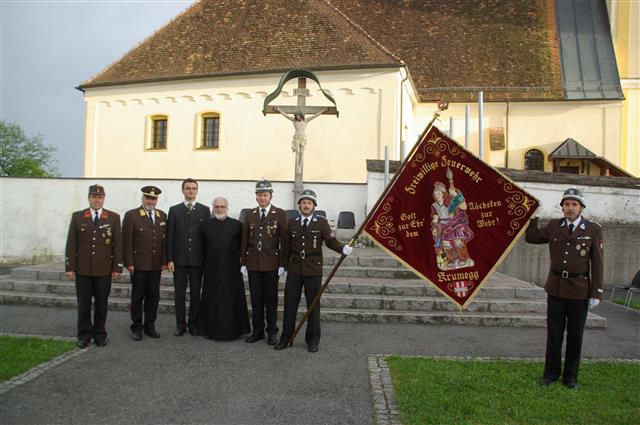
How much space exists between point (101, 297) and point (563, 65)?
23309mm

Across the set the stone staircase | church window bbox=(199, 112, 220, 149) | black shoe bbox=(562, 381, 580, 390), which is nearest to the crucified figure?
the stone staircase

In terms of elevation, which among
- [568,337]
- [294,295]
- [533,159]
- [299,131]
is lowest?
[568,337]

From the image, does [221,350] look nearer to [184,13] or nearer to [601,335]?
[601,335]

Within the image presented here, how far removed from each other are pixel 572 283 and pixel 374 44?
16269mm

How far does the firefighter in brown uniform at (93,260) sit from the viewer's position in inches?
252

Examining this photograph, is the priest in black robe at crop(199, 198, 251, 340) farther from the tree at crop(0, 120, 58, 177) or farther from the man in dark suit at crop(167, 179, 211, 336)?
the tree at crop(0, 120, 58, 177)

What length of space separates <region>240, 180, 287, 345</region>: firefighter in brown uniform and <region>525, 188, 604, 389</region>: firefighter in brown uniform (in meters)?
3.20

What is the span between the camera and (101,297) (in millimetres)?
6508

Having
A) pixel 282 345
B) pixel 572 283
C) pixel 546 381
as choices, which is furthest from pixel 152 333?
pixel 572 283

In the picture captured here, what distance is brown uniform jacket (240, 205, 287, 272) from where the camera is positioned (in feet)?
21.7

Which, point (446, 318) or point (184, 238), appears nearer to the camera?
point (184, 238)

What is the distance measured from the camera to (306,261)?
643cm

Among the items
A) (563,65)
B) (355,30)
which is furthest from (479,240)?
(563,65)

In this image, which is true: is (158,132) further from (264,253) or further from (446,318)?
(446,318)
